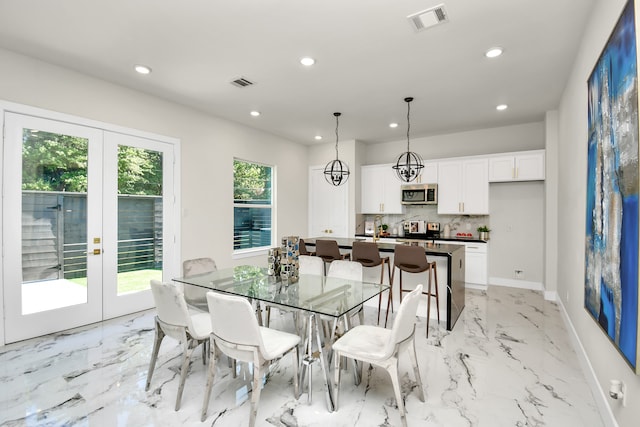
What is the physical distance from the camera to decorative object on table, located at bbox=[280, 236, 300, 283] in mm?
2789

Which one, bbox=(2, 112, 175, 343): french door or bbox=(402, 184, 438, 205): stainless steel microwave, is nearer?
bbox=(2, 112, 175, 343): french door

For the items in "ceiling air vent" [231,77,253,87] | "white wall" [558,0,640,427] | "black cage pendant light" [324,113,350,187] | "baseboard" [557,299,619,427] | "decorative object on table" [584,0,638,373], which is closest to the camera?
"decorative object on table" [584,0,638,373]

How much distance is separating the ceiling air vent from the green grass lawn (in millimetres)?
2709

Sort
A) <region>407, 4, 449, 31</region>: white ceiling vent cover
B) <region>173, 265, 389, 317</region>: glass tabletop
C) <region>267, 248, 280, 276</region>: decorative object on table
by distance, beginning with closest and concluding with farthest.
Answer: <region>173, 265, 389, 317</region>: glass tabletop, <region>407, 4, 449, 31</region>: white ceiling vent cover, <region>267, 248, 280, 276</region>: decorative object on table

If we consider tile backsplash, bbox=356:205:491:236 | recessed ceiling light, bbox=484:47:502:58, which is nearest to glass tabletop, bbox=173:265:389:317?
recessed ceiling light, bbox=484:47:502:58

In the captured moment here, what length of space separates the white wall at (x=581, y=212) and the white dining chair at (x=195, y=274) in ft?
10.2

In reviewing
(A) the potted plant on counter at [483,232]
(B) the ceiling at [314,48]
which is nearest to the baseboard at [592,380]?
(A) the potted plant on counter at [483,232]

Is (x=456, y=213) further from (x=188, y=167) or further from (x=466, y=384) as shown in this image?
(x=188, y=167)

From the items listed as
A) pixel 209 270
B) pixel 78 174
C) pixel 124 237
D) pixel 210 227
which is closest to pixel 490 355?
pixel 209 270

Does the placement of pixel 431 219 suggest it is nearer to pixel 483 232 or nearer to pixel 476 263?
pixel 483 232

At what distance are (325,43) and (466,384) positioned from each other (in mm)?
3147

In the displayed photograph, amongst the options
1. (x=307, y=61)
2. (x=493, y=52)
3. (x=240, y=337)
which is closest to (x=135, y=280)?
(x=240, y=337)

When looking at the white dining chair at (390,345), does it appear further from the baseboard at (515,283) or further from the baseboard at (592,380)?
the baseboard at (515,283)

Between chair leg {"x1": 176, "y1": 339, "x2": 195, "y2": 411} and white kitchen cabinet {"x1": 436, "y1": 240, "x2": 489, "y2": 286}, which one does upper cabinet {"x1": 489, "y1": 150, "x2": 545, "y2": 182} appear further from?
chair leg {"x1": 176, "y1": 339, "x2": 195, "y2": 411}
